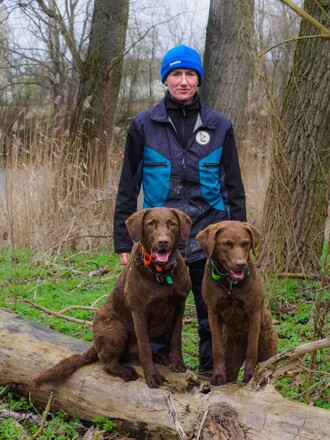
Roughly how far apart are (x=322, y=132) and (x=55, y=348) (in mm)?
3385

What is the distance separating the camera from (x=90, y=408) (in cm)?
402

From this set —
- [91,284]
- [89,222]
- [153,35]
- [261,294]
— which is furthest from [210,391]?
[153,35]

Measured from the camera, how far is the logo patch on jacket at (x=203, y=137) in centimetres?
448

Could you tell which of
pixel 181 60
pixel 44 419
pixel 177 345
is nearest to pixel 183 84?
pixel 181 60

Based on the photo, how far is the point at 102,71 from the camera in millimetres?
10258

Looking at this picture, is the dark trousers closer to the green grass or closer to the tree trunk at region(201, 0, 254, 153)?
the green grass

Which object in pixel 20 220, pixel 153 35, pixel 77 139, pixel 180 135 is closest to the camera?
pixel 180 135

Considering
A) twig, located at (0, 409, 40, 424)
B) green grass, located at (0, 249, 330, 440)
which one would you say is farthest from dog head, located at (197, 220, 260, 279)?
twig, located at (0, 409, 40, 424)

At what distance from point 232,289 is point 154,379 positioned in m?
0.80

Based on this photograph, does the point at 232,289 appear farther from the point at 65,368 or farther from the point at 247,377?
the point at 65,368

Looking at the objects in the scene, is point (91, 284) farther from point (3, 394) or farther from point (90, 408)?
point (90, 408)

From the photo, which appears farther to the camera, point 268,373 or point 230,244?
point 230,244

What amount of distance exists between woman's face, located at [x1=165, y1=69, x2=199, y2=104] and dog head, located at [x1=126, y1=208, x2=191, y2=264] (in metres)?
0.95

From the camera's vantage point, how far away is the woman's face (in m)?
4.39
